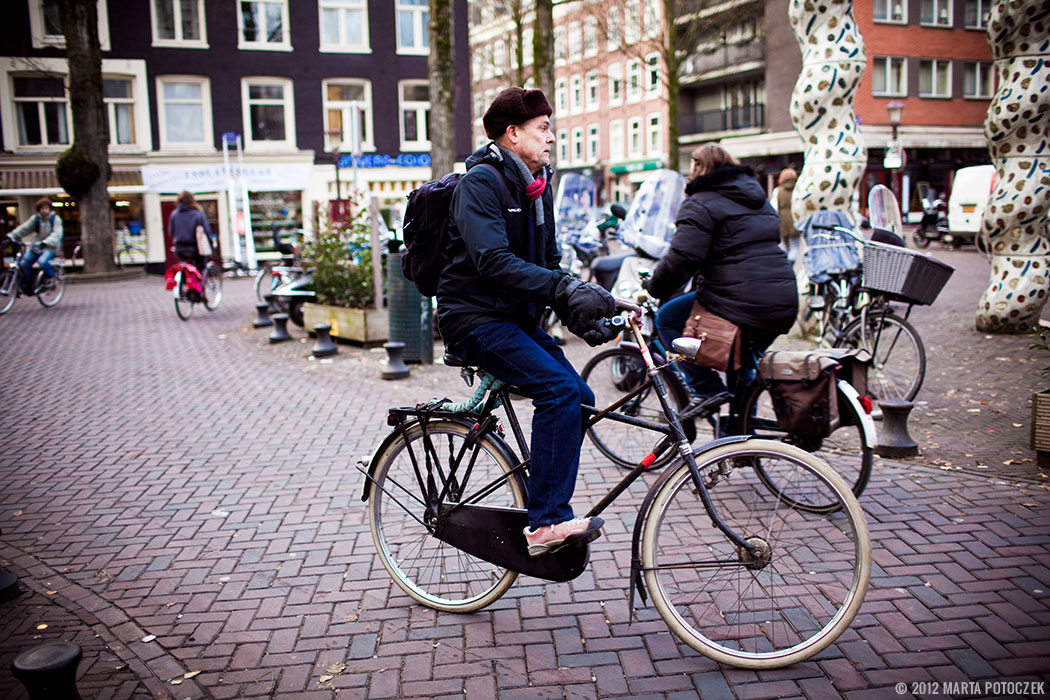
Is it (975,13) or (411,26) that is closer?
(411,26)

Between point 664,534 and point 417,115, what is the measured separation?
30.3 meters

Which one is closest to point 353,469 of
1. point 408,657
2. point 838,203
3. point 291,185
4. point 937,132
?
point 408,657

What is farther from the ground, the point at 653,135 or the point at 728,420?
the point at 653,135

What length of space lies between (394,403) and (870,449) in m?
4.33

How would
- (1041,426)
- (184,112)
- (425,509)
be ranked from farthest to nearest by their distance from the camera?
(184,112) < (1041,426) < (425,509)

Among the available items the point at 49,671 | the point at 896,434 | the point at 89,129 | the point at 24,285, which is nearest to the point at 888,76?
the point at 89,129

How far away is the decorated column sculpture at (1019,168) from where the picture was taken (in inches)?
357

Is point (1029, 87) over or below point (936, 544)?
over

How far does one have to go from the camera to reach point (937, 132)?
39.2 meters

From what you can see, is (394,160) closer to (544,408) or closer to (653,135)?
(653,135)

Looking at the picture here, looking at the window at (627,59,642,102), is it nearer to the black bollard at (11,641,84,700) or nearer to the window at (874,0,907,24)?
the window at (874,0,907,24)

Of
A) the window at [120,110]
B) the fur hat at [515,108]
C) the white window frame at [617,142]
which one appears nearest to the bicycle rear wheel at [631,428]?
the fur hat at [515,108]

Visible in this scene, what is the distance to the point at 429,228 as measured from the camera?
10.8 ft

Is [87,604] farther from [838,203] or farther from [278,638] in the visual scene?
[838,203]
